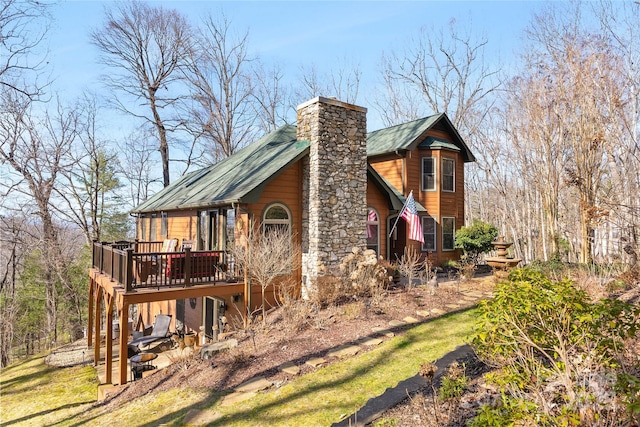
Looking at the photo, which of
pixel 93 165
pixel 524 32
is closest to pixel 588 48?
pixel 524 32

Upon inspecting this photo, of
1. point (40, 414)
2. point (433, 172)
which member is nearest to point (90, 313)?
point (40, 414)

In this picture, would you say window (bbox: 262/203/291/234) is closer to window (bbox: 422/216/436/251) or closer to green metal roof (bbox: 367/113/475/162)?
green metal roof (bbox: 367/113/475/162)

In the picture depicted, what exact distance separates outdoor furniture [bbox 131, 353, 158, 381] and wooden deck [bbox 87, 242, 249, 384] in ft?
1.74

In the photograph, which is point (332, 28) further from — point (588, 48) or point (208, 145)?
point (208, 145)

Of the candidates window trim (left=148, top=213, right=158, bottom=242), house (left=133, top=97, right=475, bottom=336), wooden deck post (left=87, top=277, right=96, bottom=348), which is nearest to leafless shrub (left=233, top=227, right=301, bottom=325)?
house (left=133, top=97, right=475, bottom=336)

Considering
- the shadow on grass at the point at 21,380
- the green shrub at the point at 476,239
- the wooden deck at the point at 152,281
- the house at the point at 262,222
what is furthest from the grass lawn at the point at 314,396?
the green shrub at the point at 476,239

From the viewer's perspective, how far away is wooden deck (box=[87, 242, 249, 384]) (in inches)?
349

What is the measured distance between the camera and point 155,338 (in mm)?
12773

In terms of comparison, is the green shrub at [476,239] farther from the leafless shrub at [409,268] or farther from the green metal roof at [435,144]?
the green metal roof at [435,144]

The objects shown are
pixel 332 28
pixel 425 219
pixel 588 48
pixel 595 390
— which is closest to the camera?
pixel 595 390

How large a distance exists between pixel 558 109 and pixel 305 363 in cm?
1432

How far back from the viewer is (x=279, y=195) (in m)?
11.2

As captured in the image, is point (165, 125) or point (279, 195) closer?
point (279, 195)

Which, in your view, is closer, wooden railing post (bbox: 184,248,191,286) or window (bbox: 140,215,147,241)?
wooden railing post (bbox: 184,248,191,286)
